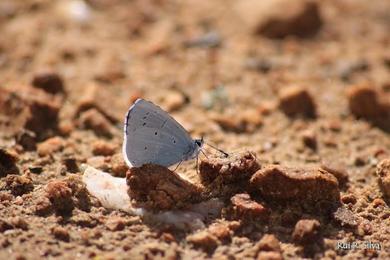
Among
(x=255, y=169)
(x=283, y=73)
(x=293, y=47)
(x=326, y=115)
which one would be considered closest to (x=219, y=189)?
(x=255, y=169)

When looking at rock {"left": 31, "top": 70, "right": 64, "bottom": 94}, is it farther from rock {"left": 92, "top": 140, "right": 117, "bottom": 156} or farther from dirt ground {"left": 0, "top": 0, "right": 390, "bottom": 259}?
rock {"left": 92, "top": 140, "right": 117, "bottom": 156}

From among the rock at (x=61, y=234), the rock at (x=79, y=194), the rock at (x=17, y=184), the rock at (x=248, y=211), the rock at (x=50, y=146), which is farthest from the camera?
the rock at (x=50, y=146)

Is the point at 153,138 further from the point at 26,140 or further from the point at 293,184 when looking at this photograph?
the point at 26,140

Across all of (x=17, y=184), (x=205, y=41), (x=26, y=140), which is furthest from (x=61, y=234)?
(x=205, y=41)

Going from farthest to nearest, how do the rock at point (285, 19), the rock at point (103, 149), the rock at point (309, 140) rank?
the rock at point (285, 19) < the rock at point (309, 140) < the rock at point (103, 149)

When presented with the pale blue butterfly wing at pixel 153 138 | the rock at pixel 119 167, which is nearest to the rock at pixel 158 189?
the pale blue butterfly wing at pixel 153 138

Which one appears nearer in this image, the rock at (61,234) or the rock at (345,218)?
the rock at (61,234)

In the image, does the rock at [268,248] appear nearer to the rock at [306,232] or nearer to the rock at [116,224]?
the rock at [306,232]

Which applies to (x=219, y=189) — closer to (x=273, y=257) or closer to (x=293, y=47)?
(x=273, y=257)
